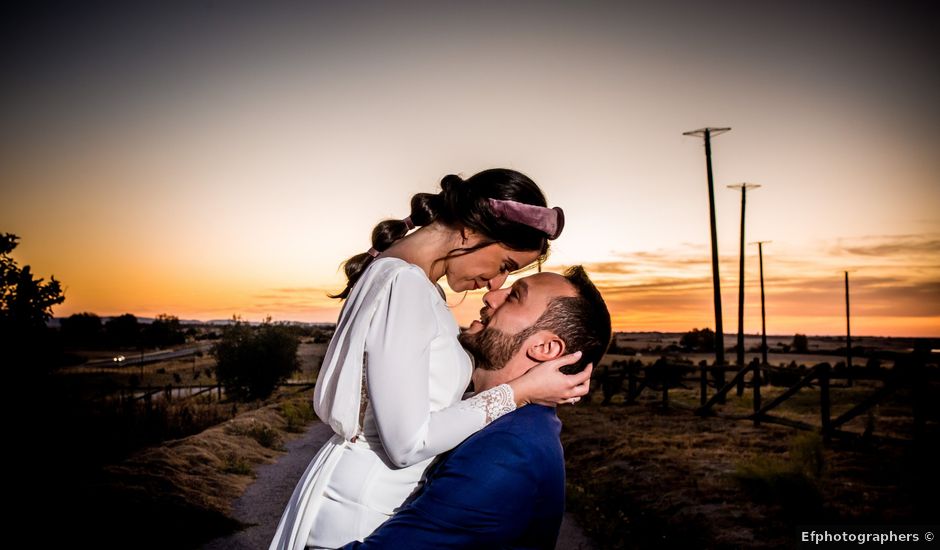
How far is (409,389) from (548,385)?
0.74 metres

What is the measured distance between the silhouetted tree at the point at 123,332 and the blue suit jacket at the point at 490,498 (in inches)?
5809

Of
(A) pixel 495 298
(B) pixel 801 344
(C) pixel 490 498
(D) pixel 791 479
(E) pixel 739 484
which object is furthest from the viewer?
(B) pixel 801 344

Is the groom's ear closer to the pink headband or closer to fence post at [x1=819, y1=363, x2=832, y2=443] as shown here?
the pink headband

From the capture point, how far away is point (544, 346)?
2.84 metres

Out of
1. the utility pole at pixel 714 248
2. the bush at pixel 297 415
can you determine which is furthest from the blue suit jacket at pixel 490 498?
the utility pole at pixel 714 248

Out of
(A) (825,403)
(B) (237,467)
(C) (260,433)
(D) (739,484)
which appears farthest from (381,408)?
(C) (260,433)

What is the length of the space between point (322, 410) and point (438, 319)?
0.63 metres

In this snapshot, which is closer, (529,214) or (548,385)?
(548,385)

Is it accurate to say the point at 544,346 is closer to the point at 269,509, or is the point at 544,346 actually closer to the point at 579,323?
the point at 579,323

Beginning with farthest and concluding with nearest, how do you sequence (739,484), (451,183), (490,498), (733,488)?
(739,484) → (733,488) → (451,183) → (490,498)

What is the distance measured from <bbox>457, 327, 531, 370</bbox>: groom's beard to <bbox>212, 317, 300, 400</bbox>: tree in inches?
1179

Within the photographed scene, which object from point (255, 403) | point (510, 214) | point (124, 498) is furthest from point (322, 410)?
point (255, 403)

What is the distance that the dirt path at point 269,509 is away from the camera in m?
7.46

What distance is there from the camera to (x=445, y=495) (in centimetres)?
203
